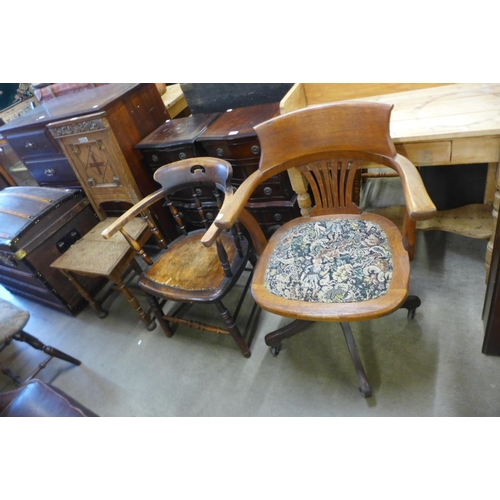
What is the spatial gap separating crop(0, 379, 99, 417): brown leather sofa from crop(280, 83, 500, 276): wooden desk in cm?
142

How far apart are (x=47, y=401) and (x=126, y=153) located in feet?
4.31

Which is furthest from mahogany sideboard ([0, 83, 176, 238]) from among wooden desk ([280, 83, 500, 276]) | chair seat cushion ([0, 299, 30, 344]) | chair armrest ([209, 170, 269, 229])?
wooden desk ([280, 83, 500, 276])

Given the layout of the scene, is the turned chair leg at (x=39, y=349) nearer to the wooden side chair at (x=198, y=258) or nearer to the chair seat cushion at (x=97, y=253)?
the chair seat cushion at (x=97, y=253)

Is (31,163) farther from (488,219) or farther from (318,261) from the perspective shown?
(488,219)

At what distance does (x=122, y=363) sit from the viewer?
1.68 meters

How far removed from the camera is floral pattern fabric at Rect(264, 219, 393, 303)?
39.8 inches

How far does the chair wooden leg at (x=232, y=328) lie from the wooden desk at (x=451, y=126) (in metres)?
0.95

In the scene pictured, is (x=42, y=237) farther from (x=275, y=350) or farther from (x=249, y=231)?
(x=275, y=350)

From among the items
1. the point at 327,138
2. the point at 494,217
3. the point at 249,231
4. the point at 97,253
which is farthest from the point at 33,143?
the point at 494,217

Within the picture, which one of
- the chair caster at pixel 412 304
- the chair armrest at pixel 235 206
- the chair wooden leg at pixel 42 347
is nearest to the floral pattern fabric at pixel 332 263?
the chair armrest at pixel 235 206

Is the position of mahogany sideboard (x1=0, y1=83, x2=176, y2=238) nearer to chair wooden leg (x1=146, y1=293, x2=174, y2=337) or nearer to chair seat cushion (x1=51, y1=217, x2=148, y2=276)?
chair seat cushion (x1=51, y1=217, x2=148, y2=276)

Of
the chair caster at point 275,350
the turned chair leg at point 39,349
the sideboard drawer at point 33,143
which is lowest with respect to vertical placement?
the chair caster at point 275,350

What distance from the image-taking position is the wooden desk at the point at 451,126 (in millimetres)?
1116

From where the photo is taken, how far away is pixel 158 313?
1620mm
